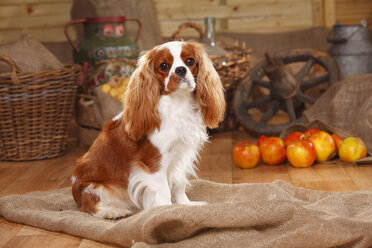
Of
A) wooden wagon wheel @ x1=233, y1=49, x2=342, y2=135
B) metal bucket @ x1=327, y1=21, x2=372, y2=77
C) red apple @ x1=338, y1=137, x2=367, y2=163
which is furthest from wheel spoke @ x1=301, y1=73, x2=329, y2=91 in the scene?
red apple @ x1=338, y1=137, x2=367, y2=163

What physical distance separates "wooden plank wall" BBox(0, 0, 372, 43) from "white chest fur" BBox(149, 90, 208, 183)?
393cm

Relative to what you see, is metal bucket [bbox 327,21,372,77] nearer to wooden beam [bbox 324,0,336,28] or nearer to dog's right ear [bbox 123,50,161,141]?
wooden beam [bbox 324,0,336,28]

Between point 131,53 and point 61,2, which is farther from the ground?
point 61,2

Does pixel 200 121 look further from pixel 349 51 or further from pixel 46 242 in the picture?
pixel 349 51

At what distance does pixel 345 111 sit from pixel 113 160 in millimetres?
2069

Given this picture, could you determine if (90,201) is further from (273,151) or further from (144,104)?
(273,151)

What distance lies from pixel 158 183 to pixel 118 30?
273 centimetres

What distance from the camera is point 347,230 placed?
2066 millimetres

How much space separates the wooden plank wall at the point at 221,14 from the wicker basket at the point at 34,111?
8.36 feet

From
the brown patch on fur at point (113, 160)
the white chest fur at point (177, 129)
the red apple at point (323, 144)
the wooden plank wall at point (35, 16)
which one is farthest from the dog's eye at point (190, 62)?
the wooden plank wall at point (35, 16)

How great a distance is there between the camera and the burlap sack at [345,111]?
3.74m

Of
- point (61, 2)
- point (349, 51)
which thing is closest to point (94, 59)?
point (61, 2)

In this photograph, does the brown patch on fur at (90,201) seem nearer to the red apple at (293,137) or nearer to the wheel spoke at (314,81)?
the red apple at (293,137)

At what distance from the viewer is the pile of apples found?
3.52 metres
